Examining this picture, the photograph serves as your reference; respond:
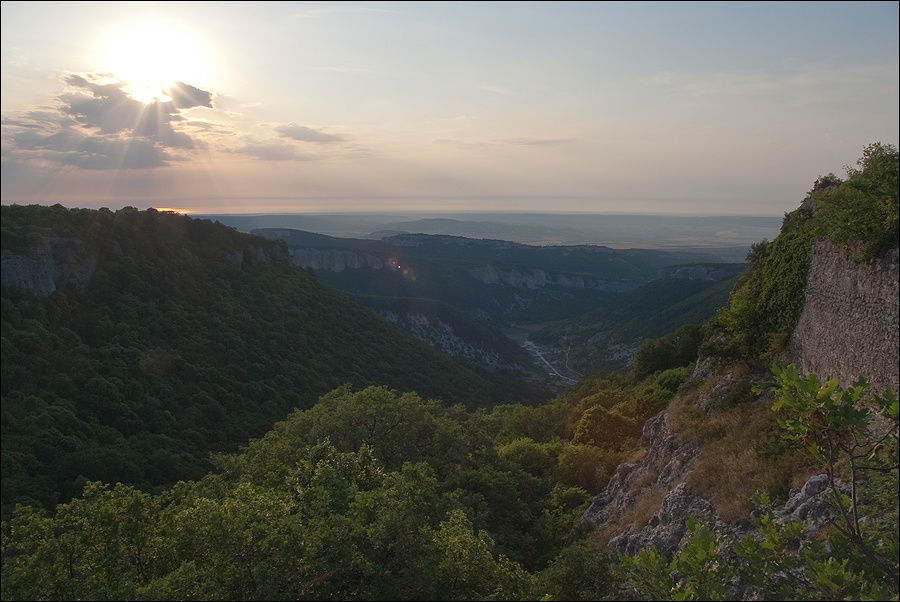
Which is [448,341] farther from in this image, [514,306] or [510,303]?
[514,306]

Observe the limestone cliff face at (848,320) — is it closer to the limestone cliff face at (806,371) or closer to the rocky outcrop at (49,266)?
the limestone cliff face at (806,371)

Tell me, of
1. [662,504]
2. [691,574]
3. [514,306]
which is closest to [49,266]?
[662,504]

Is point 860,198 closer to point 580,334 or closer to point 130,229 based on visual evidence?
point 130,229

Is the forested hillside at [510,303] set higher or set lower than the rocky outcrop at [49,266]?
Answer: lower

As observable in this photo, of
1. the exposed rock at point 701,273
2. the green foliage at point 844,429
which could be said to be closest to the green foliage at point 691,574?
the green foliage at point 844,429

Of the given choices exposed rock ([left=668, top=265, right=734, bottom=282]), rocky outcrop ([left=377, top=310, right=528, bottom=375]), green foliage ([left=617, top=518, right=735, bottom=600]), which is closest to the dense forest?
green foliage ([left=617, top=518, right=735, bottom=600])

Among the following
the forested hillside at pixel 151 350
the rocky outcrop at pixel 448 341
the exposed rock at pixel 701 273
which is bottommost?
the rocky outcrop at pixel 448 341

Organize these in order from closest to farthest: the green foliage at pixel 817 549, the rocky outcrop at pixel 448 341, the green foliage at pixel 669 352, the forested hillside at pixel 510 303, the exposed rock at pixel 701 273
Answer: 1. the green foliage at pixel 817 549
2. the green foliage at pixel 669 352
3. the rocky outcrop at pixel 448 341
4. the forested hillside at pixel 510 303
5. the exposed rock at pixel 701 273
